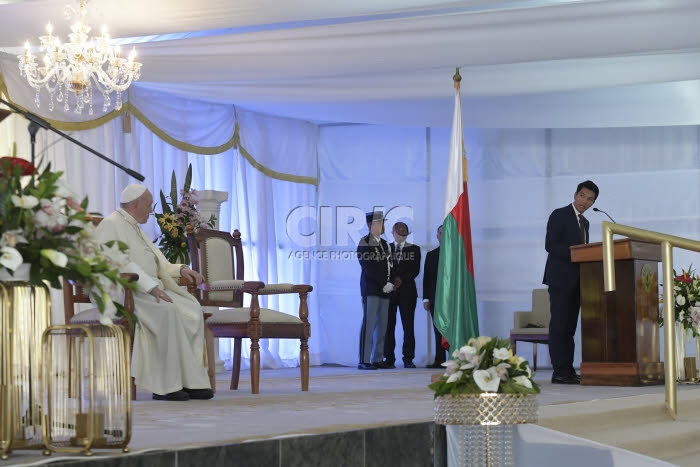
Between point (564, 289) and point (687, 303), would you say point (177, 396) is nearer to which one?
point (564, 289)

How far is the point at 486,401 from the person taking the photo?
377cm

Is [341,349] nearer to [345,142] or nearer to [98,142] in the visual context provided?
[345,142]

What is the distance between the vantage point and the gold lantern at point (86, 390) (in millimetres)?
3041

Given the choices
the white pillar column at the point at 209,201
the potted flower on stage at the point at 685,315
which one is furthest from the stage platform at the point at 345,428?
the white pillar column at the point at 209,201

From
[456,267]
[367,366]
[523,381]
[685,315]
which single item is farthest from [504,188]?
[523,381]

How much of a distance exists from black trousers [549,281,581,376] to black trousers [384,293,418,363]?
3.65 metres

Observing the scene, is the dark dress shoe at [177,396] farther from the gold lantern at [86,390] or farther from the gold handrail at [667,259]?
the gold lantern at [86,390]

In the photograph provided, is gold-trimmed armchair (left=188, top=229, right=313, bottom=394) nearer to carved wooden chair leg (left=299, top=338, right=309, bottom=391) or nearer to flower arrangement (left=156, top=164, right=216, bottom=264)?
carved wooden chair leg (left=299, top=338, right=309, bottom=391)

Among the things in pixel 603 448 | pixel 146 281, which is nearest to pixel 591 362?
pixel 603 448

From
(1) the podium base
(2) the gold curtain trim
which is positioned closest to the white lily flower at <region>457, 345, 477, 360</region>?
(1) the podium base

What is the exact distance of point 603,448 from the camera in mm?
4438

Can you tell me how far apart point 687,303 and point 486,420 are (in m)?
4.56

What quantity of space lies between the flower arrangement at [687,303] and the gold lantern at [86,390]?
5.46 metres

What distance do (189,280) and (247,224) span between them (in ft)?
15.5
